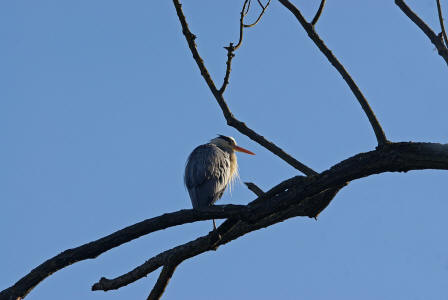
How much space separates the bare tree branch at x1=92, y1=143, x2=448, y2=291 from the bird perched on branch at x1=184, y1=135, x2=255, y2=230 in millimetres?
2689

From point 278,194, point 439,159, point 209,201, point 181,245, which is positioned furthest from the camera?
point 209,201

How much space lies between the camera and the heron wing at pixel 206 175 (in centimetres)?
837

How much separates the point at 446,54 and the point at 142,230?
8.02ft

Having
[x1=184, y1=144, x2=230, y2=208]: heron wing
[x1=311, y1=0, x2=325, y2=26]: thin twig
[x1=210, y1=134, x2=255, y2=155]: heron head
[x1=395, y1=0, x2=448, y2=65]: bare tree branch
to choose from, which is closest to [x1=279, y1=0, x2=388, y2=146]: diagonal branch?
[x1=311, y1=0, x2=325, y2=26]: thin twig

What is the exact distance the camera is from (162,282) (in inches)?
201

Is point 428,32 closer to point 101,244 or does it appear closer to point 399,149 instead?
point 399,149

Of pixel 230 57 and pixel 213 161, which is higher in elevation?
pixel 213 161

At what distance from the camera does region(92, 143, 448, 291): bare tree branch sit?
391 centimetres

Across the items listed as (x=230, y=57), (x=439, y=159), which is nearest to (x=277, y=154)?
(x=230, y=57)

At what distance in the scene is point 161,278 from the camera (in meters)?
5.08

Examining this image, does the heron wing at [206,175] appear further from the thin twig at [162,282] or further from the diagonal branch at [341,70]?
the diagonal branch at [341,70]

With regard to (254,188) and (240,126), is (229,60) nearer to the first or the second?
(240,126)

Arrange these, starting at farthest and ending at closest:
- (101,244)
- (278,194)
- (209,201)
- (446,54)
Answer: (209,201)
(101,244)
(278,194)
(446,54)

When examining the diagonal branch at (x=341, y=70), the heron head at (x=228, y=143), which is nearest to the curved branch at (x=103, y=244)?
the diagonal branch at (x=341, y=70)
